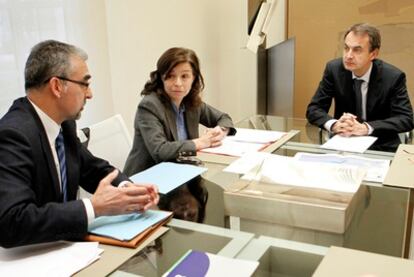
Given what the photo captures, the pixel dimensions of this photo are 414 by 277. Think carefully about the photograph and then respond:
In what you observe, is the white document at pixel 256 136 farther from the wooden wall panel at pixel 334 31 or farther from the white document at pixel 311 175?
the wooden wall panel at pixel 334 31

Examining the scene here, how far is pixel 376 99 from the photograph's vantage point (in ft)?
8.30

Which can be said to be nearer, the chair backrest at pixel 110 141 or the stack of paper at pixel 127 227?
the stack of paper at pixel 127 227

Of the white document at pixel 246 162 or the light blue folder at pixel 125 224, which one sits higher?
the white document at pixel 246 162

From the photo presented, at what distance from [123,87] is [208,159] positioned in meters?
1.29

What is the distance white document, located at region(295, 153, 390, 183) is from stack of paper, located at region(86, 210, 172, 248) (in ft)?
2.53

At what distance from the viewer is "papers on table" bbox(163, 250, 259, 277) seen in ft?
3.25

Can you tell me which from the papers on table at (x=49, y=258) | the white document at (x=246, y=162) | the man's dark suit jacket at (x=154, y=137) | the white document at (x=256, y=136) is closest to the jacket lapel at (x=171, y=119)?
the man's dark suit jacket at (x=154, y=137)

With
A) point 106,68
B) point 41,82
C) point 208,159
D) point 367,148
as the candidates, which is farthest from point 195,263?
point 106,68

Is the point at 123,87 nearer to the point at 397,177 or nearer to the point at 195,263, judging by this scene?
the point at 397,177

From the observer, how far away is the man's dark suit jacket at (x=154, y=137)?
77.1 inches

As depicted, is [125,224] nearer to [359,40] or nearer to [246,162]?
[246,162]

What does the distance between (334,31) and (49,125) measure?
3.34 m

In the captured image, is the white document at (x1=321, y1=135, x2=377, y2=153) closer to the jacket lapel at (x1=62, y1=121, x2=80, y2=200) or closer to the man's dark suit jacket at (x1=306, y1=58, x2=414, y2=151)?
the man's dark suit jacket at (x1=306, y1=58, x2=414, y2=151)

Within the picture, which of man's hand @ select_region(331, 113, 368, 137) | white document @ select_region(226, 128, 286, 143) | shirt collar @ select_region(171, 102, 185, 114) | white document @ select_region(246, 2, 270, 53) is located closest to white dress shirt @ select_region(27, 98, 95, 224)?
shirt collar @ select_region(171, 102, 185, 114)
